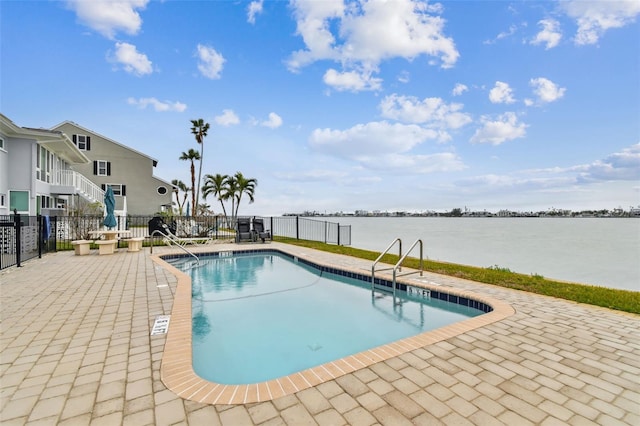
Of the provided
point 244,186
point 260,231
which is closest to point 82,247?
point 260,231

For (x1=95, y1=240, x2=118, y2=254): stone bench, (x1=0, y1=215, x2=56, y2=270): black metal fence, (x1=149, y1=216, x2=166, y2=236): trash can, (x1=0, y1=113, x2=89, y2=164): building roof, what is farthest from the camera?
(x1=149, y1=216, x2=166, y2=236): trash can

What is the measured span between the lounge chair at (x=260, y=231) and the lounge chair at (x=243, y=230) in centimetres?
27

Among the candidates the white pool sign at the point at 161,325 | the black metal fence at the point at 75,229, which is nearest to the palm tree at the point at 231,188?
the black metal fence at the point at 75,229

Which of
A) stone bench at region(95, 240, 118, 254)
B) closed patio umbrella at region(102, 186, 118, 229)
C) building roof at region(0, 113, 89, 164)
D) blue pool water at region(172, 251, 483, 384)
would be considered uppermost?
building roof at region(0, 113, 89, 164)

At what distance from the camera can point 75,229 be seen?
41.2 feet

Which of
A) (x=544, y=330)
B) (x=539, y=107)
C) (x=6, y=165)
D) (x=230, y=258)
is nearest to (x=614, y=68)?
(x=539, y=107)

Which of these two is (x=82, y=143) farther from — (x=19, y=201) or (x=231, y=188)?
(x=19, y=201)

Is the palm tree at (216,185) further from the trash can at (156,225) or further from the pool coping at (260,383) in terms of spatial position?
the pool coping at (260,383)

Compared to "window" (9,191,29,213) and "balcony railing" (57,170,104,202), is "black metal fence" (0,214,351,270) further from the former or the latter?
"balcony railing" (57,170,104,202)

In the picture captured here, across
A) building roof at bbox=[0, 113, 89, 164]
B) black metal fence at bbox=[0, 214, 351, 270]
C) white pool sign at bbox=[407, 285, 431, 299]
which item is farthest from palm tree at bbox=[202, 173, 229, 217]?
white pool sign at bbox=[407, 285, 431, 299]

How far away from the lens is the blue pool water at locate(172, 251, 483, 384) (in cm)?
332

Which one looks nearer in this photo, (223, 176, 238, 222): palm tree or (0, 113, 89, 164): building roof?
(0, 113, 89, 164): building roof

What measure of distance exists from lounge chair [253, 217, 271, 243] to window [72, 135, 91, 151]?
18.4 meters

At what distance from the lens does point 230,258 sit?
10.2m
